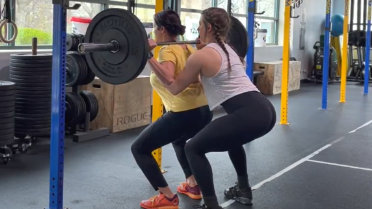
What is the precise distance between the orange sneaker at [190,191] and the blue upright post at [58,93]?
1055 millimetres

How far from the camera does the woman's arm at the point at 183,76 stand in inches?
99.7

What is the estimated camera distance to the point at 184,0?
7.98m

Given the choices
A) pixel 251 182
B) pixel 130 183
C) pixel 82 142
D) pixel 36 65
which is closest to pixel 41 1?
pixel 36 65

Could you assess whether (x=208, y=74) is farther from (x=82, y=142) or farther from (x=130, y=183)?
(x=82, y=142)

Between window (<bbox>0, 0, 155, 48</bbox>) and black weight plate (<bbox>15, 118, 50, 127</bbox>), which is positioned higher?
window (<bbox>0, 0, 155, 48</bbox>)

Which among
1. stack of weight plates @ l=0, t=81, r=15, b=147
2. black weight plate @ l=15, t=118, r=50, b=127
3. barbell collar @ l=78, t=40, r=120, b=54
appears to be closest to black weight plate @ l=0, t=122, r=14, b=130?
stack of weight plates @ l=0, t=81, r=15, b=147

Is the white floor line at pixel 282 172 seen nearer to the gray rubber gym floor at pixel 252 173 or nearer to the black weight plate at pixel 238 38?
the gray rubber gym floor at pixel 252 173

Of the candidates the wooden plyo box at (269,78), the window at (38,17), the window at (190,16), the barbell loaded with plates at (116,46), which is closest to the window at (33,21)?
the window at (38,17)

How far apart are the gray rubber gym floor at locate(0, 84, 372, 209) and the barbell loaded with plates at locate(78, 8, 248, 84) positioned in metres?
1.01

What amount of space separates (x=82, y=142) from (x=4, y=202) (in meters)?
1.80

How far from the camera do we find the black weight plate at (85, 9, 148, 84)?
235 cm

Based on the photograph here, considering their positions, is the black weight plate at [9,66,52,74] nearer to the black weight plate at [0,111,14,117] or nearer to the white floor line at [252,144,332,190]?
the black weight plate at [0,111,14,117]

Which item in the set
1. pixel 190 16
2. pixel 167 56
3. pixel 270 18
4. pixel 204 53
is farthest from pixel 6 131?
pixel 270 18

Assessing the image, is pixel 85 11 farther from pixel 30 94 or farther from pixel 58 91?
pixel 58 91
